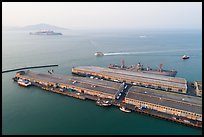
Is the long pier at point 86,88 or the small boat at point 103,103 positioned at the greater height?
the long pier at point 86,88

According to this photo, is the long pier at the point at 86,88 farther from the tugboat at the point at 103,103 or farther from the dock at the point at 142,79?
the dock at the point at 142,79

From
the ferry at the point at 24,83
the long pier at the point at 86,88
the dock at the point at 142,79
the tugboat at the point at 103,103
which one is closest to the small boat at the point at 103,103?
the tugboat at the point at 103,103

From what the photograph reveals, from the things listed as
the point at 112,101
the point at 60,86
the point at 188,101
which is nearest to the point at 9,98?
the point at 60,86

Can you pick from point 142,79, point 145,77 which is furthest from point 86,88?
point 145,77

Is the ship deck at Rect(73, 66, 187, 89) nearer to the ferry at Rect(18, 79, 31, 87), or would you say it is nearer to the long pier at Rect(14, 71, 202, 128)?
the long pier at Rect(14, 71, 202, 128)

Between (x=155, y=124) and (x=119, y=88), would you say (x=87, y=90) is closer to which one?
(x=119, y=88)

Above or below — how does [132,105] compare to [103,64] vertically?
below

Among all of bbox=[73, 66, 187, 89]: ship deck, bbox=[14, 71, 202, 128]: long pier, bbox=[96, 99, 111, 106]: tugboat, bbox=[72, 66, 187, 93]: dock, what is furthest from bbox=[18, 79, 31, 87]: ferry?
bbox=[96, 99, 111, 106]: tugboat

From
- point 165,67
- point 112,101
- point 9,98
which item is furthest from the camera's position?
point 165,67
